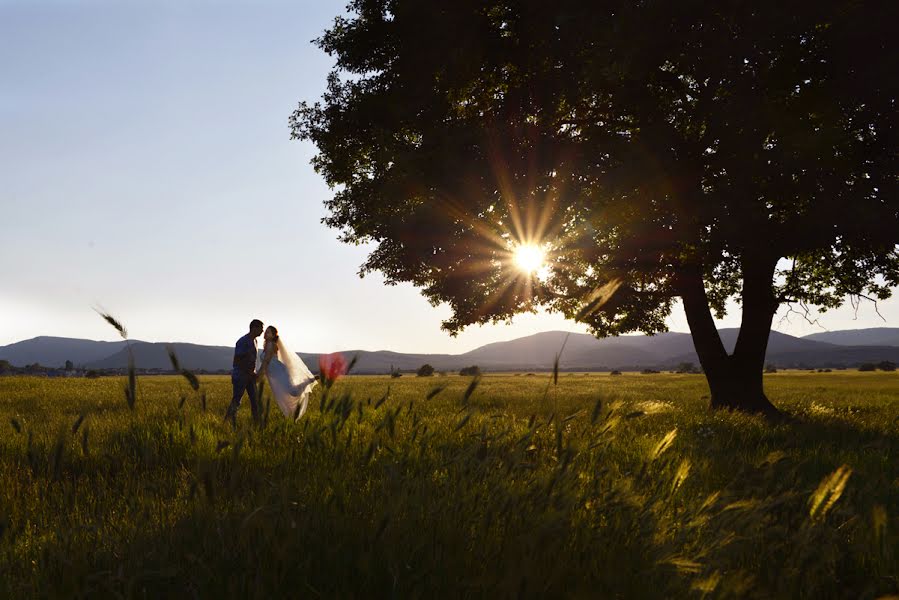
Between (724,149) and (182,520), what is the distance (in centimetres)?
1153

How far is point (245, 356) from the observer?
9.82m

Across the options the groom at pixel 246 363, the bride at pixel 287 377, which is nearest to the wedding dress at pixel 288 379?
the bride at pixel 287 377

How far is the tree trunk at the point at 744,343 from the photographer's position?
15.0 metres

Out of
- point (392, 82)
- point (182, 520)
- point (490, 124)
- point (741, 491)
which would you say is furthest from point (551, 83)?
point (182, 520)

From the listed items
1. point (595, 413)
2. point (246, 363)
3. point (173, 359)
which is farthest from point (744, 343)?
point (173, 359)

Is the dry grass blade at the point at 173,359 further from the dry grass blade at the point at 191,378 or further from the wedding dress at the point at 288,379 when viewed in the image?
the wedding dress at the point at 288,379

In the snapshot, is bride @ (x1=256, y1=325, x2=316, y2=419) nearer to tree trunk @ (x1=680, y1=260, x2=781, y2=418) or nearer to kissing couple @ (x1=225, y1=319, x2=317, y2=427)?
kissing couple @ (x1=225, y1=319, x2=317, y2=427)

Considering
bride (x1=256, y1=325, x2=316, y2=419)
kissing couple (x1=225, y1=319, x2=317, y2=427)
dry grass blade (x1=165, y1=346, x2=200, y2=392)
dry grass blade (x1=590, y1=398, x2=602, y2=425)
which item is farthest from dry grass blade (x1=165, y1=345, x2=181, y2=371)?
bride (x1=256, y1=325, x2=316, y2=419)

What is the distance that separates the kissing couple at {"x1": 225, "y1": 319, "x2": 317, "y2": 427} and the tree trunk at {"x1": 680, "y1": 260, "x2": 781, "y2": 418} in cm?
1024

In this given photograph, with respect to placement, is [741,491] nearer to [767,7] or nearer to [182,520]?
[182,520]

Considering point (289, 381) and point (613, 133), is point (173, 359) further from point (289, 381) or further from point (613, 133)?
point (613, 133)

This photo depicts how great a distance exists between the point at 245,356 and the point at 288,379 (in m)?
0.90

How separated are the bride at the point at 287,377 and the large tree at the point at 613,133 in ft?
11.9

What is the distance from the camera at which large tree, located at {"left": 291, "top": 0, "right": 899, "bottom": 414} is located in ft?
32.1
